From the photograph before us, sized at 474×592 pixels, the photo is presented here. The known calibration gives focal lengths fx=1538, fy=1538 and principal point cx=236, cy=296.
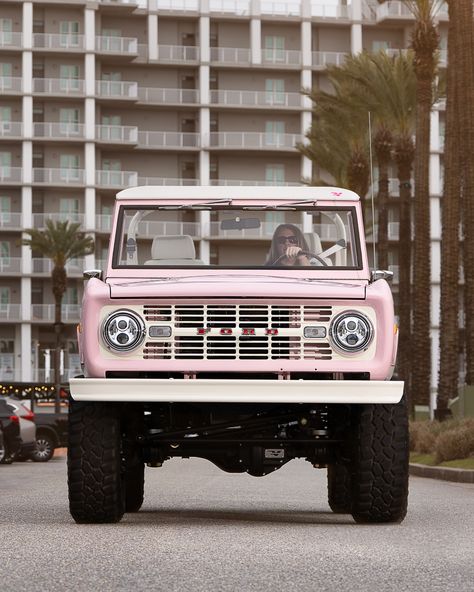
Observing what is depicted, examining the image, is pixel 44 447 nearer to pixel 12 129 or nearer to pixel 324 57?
pixel 12 129

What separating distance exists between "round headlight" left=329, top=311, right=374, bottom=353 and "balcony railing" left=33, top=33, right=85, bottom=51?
302 feet

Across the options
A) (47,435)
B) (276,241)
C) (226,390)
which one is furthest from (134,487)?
(47,435)

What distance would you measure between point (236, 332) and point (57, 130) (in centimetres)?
9153

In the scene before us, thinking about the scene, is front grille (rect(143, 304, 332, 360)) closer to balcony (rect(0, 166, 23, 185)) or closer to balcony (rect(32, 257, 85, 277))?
balcony (rect(32, 257, 85, 277))

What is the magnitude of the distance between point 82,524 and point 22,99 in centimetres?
9206

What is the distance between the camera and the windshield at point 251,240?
12.9 metres

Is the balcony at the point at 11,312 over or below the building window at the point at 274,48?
below

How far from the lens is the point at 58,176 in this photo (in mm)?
101625

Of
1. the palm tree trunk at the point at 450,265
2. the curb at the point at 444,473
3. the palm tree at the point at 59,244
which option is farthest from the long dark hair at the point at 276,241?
the palm tree at the point at 59,244

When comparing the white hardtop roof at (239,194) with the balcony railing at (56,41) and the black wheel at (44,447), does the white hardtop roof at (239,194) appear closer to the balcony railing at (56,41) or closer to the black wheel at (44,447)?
the black wheel at (44,447)

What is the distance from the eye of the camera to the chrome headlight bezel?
1166 cm

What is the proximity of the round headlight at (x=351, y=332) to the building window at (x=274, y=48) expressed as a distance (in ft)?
313

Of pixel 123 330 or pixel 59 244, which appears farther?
pixel 59 244

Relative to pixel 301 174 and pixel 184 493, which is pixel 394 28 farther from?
pixel 184 493
